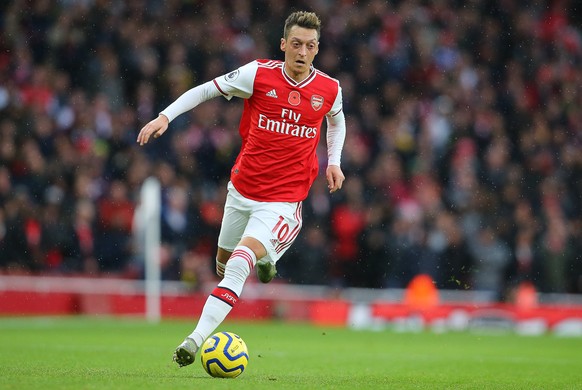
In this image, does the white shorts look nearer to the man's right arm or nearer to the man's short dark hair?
the man's right arm

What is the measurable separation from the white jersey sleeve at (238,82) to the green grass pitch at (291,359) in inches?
85.2

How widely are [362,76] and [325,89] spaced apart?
1343 centimetres

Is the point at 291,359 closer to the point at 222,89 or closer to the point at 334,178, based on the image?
the point at 334,178

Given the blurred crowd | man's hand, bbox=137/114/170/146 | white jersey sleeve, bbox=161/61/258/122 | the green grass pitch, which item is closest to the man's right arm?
white jersey sleeve, bbox=161/61/258/122

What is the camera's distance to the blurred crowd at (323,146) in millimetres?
17859

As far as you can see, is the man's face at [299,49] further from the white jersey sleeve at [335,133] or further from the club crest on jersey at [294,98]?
the white jersey sleeve at [335,133]

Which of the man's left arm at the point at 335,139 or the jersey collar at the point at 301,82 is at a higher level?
the jersey collar at the point at 301,82

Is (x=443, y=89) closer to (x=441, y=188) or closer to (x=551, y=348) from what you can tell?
(x=441, y=188)

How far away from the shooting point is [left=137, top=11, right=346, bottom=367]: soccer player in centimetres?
852

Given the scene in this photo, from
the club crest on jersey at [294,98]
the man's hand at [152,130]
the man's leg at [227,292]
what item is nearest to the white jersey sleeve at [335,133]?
the club crest on jersey at [294,98]

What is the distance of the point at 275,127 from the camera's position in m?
8.71

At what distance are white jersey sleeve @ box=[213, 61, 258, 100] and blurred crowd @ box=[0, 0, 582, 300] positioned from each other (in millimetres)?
9104

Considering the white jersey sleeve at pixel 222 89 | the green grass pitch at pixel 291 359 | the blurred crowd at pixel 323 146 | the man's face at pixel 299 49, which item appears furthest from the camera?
the blurred crowd at pixel 323 146

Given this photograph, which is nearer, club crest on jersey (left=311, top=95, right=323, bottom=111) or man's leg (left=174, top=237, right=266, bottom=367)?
man's leg (left=174, top=237, right=266, bottom=367)
